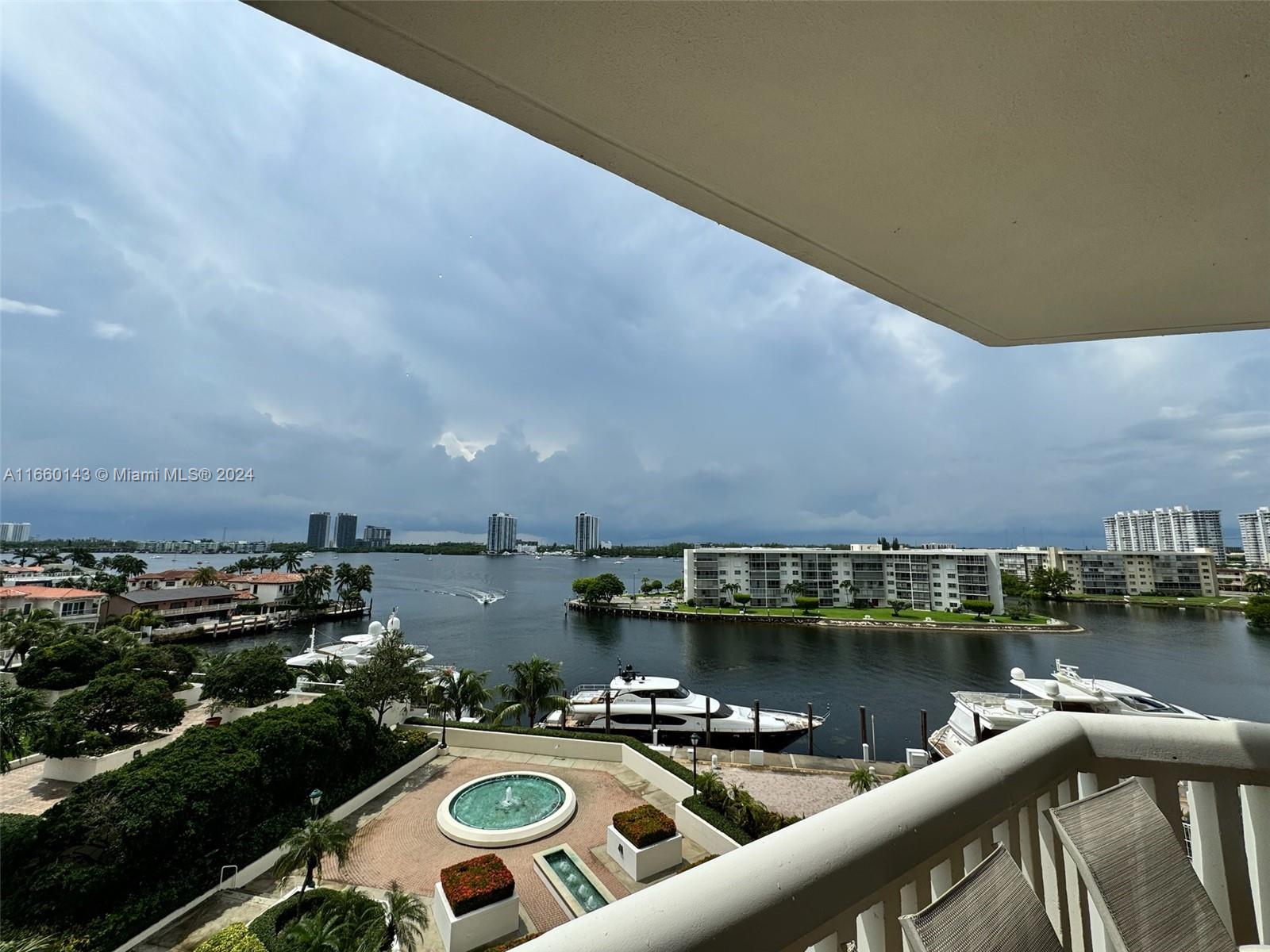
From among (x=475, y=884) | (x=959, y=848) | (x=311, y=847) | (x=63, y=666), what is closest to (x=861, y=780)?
(x=475, y=884)

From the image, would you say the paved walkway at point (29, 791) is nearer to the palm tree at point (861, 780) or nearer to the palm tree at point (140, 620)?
the palm tree at point (861, 780)

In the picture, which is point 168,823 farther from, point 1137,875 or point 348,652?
point 348,652

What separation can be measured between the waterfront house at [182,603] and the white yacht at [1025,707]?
3921 cm

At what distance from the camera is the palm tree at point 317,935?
5.73m

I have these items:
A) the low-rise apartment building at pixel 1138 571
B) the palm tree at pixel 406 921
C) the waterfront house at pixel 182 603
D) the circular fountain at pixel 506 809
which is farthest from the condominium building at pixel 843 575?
the palm tree at pixel 406 921

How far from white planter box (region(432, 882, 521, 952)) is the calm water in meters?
11.8

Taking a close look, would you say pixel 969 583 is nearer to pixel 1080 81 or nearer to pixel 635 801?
pixel 635 801

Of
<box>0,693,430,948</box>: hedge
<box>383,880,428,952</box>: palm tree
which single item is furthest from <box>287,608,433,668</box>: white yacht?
<box>383,880,428,952</box>: palm tree

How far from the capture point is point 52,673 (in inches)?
621

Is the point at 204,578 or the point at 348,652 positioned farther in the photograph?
the point at 204,578

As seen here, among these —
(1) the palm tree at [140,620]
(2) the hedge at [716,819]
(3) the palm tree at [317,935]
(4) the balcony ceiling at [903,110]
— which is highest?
(4) the balcony ceiling at [903,110]

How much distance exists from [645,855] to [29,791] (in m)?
12.8

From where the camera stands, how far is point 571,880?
803 cm

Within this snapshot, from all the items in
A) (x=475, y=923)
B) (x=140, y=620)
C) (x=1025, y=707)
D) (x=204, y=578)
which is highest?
(x=204, y=578)
